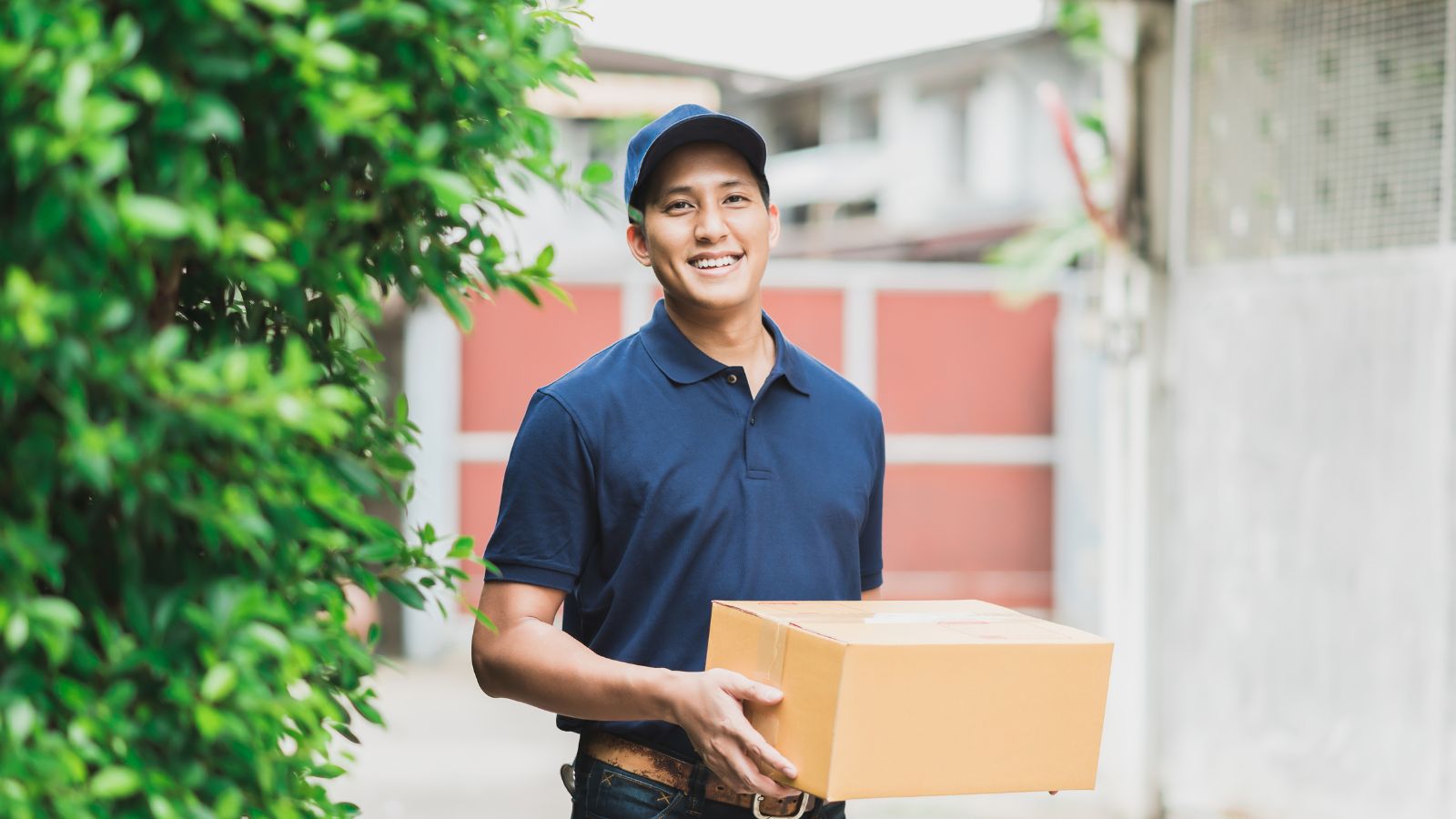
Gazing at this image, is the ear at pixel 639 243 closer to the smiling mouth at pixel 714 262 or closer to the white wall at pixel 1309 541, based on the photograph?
the smiling mouth at pixel 714 262

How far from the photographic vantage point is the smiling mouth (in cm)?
219

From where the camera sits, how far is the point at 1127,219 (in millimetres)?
5664

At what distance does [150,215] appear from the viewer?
3.70 ft

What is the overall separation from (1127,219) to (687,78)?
15.8 meters

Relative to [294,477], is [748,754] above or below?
below

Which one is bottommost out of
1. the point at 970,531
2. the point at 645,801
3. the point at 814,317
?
the point at 970,531

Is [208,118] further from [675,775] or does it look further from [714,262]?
[675,775]

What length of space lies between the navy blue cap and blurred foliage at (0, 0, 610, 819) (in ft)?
2.12

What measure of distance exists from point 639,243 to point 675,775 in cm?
81

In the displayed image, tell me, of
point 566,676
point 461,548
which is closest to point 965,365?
point 566,676

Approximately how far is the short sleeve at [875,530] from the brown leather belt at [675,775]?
47 centimetres

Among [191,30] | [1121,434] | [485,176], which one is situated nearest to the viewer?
[191,30]

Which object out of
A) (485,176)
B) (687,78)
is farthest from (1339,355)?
(687,78)

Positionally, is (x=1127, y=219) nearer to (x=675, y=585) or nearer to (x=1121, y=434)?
(x=1121, y=434)
